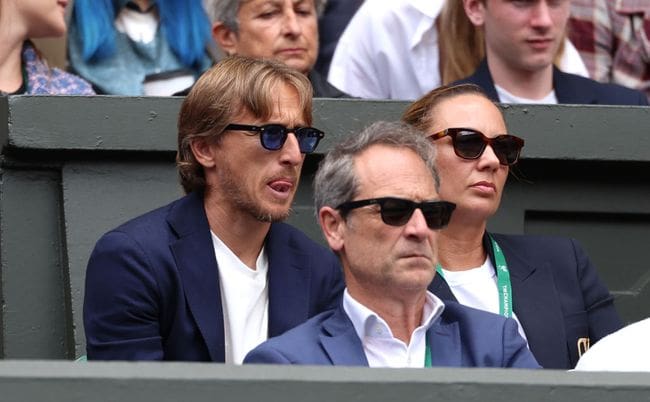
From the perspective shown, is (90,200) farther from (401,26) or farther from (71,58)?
(401,26)

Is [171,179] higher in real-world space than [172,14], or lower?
lower

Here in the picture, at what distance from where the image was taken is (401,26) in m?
6.38

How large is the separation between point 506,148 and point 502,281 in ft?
1.20

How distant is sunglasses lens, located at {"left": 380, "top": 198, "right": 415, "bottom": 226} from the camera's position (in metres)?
4.20

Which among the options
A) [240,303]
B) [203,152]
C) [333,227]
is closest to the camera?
[333,227]

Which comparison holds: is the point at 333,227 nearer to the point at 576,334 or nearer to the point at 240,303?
the point at 240,303

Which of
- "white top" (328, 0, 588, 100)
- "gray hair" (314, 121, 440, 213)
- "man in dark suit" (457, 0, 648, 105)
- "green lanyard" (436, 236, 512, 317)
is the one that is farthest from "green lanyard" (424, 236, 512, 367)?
"white top" (328, 0, 588, 100)

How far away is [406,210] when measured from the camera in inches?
166

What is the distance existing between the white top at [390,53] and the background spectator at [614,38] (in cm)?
29

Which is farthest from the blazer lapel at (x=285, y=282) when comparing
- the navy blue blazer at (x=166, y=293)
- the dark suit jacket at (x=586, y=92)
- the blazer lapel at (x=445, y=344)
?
the dark suit jacket at (x=586, y=92)

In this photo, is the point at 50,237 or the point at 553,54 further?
the point at 553,54

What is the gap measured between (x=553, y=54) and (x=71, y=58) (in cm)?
167

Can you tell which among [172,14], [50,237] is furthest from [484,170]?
[172,14]

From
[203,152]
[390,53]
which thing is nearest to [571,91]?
[390,53]
